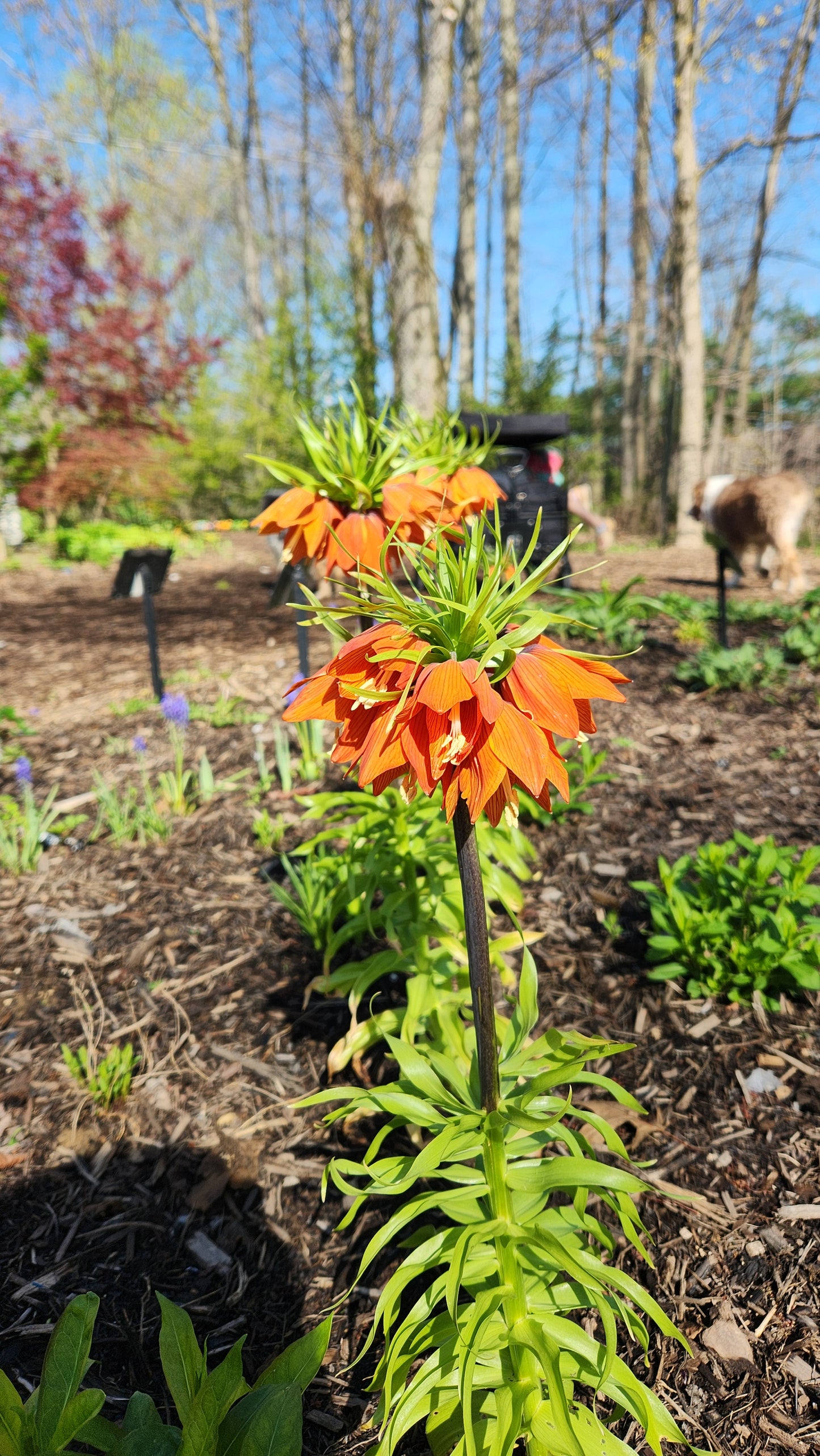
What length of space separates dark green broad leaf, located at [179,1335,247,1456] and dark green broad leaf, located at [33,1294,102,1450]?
0.10 meters

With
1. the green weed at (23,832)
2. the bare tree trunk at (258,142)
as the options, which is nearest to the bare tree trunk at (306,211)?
the bare tree trunk at (258,142)

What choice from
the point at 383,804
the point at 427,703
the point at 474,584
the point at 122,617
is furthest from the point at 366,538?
the point at 122,617

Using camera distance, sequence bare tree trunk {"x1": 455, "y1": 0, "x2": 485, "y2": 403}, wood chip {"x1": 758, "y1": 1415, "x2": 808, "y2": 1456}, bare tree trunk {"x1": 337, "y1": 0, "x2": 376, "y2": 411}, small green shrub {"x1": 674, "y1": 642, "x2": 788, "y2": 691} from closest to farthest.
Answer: wood chip {"x1": 758, "y1": 1415, "x2": 808, "y2": 1456}, small green shrub {"x1": 674, "y1": 642, "x2": 788, "y2": 691}, bare tree trunk {"x1": 337, "y1": 0, "x2": 376, "y2": 411}, bare tree trunk {"x1": 455, "y1": 0, "x2": 485, "y2": 403}

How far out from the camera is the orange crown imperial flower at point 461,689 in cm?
82

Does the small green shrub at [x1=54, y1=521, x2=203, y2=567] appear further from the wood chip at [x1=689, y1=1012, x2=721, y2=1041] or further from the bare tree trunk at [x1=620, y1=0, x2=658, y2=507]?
the wood chip at [x1=689, y1=1012, x2=721, y2=1041]

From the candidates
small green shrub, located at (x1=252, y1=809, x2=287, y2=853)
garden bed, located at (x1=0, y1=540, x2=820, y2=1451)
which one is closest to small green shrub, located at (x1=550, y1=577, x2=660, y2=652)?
garden bed, located at (x1=0, y1=540, x2=820, y2=1451)

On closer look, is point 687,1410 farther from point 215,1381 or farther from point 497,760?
point 497,760

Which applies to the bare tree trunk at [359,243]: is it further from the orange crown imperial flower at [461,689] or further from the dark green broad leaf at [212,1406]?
the dark green broad leaf at [212,1406]

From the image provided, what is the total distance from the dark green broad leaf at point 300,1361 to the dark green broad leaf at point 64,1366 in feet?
0.71

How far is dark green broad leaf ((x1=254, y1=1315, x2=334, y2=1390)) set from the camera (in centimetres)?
93

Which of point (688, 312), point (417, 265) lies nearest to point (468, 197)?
point (688, 312)

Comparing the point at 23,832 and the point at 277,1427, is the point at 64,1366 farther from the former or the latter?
the point at 23,832

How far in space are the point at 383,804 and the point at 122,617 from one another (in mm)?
5713

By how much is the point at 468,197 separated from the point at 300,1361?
1606 cm
